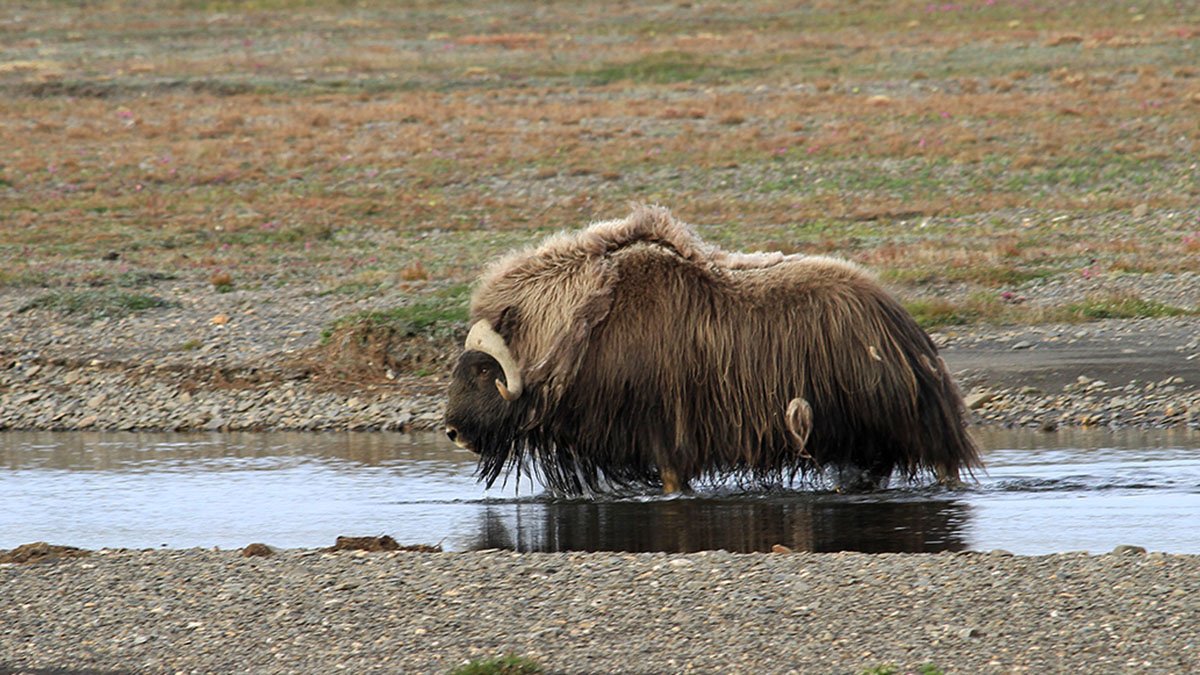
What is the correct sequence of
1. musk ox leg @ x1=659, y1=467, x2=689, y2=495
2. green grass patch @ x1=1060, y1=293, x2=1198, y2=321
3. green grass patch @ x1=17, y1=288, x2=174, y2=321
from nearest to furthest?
1. musk ox leg @ x1=659, y1=467, x2=689, y2=495
2. green grass patch @ x1=1060, y1=293, x2=1198, y2=321
3. green grass patch @ x1=17, y1=288, x2=174, y2=321

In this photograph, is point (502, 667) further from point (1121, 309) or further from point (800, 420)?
point (1121, 309)

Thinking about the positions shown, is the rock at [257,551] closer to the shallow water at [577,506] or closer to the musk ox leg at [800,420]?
the shallow water at [577,506]

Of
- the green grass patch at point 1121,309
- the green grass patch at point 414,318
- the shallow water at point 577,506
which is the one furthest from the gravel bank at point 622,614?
the green grass patch at point 1121,309

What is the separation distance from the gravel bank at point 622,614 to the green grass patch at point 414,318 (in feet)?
20.2

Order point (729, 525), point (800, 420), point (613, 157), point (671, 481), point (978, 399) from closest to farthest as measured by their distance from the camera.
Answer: point (729, 525), point (800, 420), point (671, 481), point (978, 399), point (613, 157)

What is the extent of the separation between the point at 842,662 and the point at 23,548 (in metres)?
3.79

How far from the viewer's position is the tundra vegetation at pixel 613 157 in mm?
16859

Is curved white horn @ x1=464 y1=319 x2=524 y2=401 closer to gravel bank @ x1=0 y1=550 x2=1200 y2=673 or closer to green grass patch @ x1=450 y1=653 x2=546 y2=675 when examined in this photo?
gravel bank @ x1=0 y1=550 x2=1200 y2=673

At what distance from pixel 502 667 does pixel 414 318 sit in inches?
317

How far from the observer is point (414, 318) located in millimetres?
13094

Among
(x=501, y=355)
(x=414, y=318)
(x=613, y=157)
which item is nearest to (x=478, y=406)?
(x=501, y=355)

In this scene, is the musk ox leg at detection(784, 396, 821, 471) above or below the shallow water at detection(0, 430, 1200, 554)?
above

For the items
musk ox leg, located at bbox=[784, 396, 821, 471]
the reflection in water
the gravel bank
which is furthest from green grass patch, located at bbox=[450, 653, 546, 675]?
musk ox leg, located at bbox=[784, 396, 821, 471]

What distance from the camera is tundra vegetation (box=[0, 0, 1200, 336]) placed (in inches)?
664
